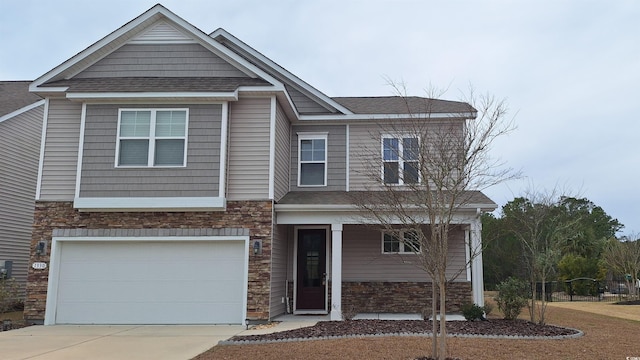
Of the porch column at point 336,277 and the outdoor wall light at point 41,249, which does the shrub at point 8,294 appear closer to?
the outdoor wall light at point 41,249

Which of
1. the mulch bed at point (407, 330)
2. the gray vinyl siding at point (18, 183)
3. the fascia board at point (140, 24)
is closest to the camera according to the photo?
the mulch bed at point (407, 330)

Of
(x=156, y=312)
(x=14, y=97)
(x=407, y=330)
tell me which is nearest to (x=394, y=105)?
(x=407, y=330)

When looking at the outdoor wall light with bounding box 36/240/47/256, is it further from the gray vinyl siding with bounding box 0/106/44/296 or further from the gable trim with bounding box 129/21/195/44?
the gable trim with bounding box 129/21/195/44

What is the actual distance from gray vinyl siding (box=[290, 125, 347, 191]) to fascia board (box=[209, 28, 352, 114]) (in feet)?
2.30

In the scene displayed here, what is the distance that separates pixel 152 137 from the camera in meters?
12.1

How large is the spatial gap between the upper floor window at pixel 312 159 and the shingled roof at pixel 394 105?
144 centimetres

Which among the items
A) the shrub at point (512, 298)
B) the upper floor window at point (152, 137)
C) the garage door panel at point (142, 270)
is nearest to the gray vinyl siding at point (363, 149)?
the shrub at point (512, 298)

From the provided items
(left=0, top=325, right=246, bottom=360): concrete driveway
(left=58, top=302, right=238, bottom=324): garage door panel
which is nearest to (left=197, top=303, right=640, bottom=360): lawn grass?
(left=0, top=325, right=246, bottom=360): concrete driveway

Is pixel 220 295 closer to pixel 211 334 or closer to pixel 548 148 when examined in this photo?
pixel 211 334

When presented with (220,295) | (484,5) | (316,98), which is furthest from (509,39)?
(220,295)

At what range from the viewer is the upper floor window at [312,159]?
14672 millimetres

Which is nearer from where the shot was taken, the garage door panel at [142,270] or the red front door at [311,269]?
the garage door panel at [142,270]

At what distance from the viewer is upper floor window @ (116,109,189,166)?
39.5 feet

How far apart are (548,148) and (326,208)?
1636 cm
